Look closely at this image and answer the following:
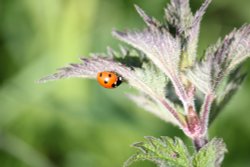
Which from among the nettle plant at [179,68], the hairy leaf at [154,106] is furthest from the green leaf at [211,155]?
the hairy leaf at [154,106]

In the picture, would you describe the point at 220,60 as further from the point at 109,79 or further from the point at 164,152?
the point at 109,79

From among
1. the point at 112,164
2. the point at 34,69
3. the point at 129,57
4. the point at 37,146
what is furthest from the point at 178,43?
the point at 34,69

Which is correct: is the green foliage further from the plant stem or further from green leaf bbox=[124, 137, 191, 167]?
the plant stem

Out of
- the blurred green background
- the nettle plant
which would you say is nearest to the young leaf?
the nettle plant

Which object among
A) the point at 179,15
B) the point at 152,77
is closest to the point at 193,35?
the point at 179,15

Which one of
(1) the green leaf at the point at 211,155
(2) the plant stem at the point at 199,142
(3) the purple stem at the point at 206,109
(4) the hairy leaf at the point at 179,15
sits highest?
(4) the hairy leaf at the point at 179,15

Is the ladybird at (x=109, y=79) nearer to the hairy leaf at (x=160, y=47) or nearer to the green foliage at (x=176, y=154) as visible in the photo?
the hairy leaf at (x=160, y=47)
